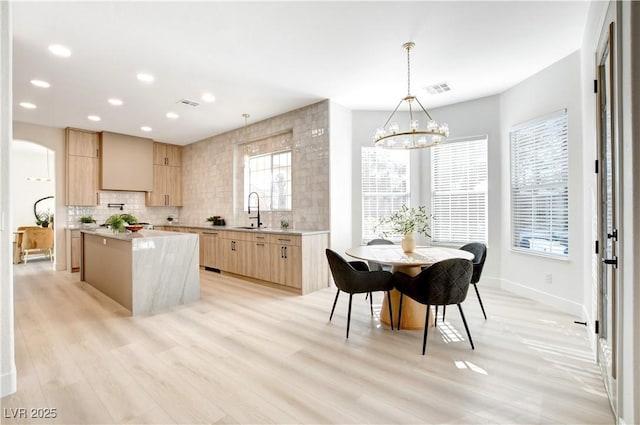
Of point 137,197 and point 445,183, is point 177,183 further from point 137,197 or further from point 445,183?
point 445,183

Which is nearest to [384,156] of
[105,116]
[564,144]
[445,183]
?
[445,183]

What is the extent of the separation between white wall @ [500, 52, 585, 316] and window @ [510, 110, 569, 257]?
0.10 meters

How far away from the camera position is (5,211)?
2004 millimetres

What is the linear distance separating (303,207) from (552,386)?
3855 mm

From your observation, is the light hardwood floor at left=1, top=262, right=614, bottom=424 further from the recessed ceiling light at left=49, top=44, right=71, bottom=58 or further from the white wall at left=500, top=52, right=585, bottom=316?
the recessed ceiling light at left=49, top=44, right=71, bottom=58

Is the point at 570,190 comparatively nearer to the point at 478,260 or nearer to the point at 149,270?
the point at 478,260

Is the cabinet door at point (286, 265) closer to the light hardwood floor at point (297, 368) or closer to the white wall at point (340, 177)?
the white wall at point (340, 177)

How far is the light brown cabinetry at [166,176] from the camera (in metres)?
7.48

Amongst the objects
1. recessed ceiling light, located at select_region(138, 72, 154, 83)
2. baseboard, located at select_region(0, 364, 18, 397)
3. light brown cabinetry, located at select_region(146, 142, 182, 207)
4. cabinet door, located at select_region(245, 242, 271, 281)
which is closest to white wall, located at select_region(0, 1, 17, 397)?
baseboard, located at select_region(0, 364, 18, 397)

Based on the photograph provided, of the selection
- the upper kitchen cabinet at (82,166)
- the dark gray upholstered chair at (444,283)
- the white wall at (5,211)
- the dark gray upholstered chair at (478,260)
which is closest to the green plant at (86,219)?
the upper kitchen cabinet at (82,166)

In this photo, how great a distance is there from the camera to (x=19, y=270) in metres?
6.31

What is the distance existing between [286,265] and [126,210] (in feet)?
15.9

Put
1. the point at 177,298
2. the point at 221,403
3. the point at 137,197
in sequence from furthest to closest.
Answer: the point at 137,197 < the point at 177,298 < the point at 221,403

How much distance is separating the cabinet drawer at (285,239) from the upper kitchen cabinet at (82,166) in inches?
176
